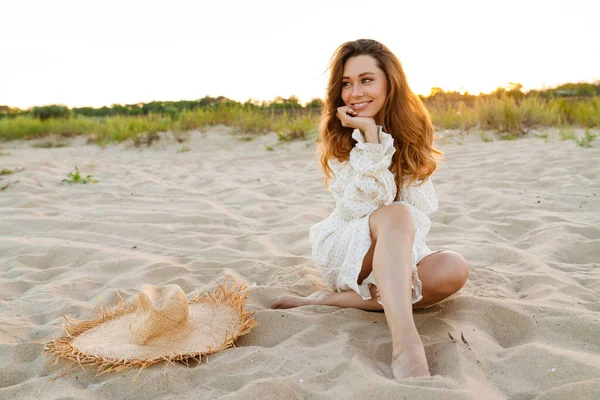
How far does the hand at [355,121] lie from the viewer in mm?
2475

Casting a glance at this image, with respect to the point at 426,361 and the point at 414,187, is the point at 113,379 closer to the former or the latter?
the point at 426,361

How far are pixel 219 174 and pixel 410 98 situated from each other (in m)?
4.04

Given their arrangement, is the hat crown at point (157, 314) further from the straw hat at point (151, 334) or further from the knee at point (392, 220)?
the knee at point (392, 220)

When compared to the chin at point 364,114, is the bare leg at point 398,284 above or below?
below

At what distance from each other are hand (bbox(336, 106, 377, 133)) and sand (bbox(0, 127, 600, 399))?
2.72ft

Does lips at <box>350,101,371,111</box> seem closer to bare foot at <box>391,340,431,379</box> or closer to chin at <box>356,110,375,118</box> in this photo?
chin at <box>356,110,375,118</box>

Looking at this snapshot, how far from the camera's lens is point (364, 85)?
Answer: 8.48ft

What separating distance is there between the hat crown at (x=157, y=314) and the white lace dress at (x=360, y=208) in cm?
72

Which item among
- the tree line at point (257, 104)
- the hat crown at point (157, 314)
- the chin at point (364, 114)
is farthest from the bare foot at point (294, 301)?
the tree line at point (257, 104)

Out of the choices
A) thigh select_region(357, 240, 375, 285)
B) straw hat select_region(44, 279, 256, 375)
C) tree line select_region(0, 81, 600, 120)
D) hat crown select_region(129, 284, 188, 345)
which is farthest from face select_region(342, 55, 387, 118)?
tree line select_region(0, 81, 600, 120)

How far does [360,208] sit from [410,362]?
0.81m

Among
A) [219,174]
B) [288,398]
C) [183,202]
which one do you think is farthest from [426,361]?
[219,174]

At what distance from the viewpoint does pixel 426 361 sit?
1.83 meters

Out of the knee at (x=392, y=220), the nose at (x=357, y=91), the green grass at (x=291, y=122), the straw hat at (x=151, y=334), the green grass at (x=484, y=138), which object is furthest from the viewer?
the green grass at (x=291, y=122)
